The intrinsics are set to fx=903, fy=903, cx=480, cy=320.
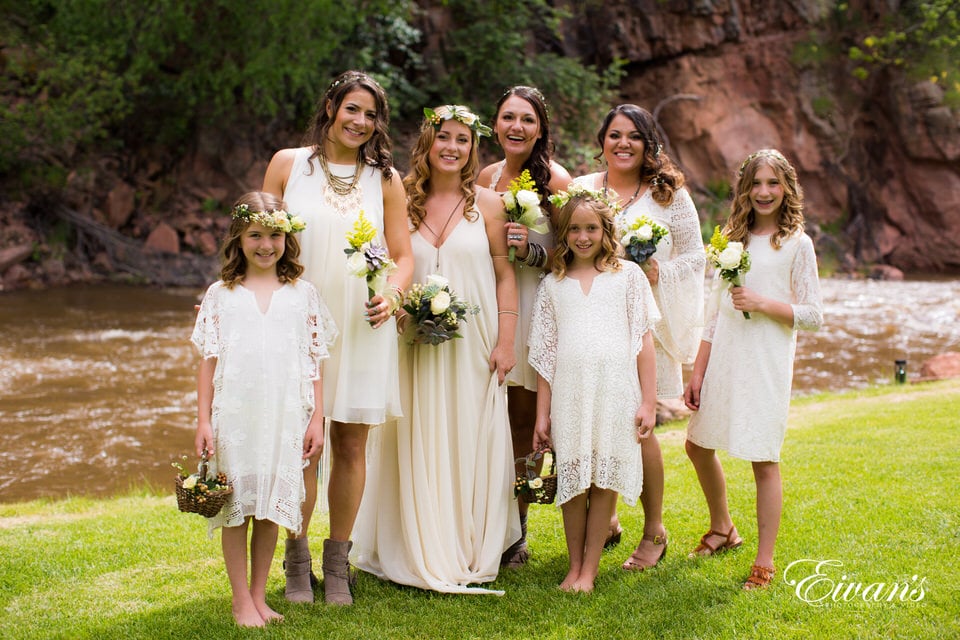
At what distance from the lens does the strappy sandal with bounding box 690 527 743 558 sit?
15.5 feet

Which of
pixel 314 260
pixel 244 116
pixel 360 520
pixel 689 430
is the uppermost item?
pixel 244 116

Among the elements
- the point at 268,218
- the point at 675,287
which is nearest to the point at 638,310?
the point at 675,287

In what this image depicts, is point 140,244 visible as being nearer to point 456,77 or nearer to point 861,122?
point 456,77

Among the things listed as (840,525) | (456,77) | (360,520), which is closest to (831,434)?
(840,525)

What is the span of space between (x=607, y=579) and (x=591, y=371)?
1.03m

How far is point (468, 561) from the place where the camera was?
14.5 ft

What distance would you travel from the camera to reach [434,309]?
13.4 feet

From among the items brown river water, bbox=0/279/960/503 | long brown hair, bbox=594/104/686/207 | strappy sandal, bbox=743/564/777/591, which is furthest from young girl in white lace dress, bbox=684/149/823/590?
brown river water, bbox=0/279/960/503

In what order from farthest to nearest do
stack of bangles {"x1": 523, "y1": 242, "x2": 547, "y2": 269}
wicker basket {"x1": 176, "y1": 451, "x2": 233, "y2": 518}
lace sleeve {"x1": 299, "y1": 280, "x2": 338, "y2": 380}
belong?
stack of bangles {"x1": 523, "y1": 242, "x2": 547, "y2": 269}, lace sleeve {"x1": 299, "y1": 280, "x2": 338, "y2": 380}, wicker basket {"x1": 176, "y1": 451, "x2": 233, "y2": 518}

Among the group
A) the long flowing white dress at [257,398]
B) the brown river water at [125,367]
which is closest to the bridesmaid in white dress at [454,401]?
the long flowing white dress at [257,398]

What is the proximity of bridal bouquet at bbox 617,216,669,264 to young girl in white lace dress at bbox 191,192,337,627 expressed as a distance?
5.20 ft

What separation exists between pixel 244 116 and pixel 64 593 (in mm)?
17107

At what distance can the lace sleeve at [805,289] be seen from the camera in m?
4.25

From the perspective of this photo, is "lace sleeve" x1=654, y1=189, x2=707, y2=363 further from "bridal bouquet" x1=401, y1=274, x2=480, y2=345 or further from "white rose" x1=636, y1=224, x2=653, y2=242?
"bridal bouquet" x1=401, y1=274, x2=480, y2=345
